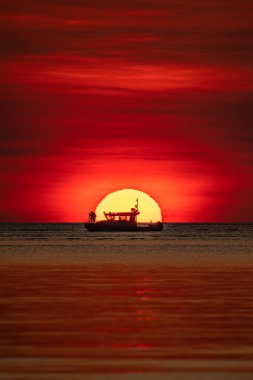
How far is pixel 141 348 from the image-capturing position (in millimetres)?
15109

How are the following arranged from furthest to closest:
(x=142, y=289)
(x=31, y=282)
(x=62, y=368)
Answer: (x=31, y=282) < (x=142, y=289) < (x=62, y=368)

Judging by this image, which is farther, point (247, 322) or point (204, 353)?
point (247, 322)

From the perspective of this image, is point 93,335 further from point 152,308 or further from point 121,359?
point 152,308

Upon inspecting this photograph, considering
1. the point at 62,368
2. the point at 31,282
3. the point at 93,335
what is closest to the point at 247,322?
the point at 93,335

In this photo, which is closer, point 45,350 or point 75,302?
point 45,350

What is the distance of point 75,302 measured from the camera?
2316 cm

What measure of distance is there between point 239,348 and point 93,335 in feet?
9.86

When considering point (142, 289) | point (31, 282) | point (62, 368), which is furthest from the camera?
point (31, 282)

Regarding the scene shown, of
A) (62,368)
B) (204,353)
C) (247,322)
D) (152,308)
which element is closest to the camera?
(62,368)

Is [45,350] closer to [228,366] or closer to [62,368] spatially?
[62,368]

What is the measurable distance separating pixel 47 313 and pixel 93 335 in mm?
3710

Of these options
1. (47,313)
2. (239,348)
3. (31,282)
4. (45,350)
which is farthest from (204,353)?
(31,282)

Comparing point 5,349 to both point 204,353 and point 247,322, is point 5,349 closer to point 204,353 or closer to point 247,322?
point 204,353

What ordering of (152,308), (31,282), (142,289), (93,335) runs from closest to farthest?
1. (93,335)
2. (152,308)
3. (142,289)
4. (31,282)
